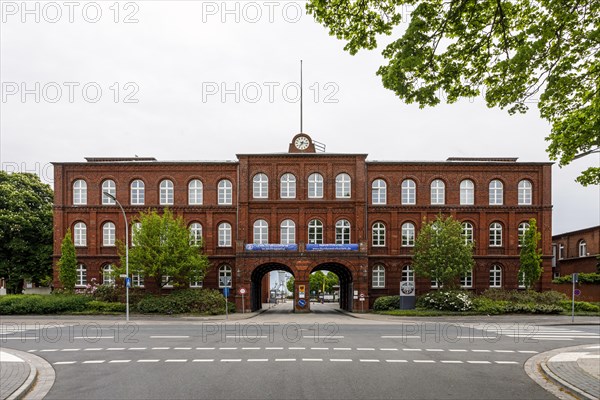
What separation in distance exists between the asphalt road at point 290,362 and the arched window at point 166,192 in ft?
60.8

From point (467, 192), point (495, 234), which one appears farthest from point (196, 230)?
point (495, 234)

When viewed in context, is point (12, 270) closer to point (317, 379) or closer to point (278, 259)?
point (278, 259)

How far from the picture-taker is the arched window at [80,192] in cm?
3803

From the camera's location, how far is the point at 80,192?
3806 centimetres

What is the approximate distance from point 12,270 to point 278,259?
23.7 metres

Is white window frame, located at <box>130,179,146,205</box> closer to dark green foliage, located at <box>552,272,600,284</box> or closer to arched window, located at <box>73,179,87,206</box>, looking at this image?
arched window, located at <box>73,179,87,206</box>

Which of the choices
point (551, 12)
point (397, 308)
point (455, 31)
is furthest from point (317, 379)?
point (397, 308)

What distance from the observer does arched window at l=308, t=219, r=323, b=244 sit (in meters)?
37.2

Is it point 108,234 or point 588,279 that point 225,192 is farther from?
point 588,279

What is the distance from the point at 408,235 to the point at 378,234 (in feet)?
8.06

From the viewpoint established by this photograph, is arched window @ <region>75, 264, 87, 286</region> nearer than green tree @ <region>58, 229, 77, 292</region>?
No

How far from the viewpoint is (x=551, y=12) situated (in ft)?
27.6

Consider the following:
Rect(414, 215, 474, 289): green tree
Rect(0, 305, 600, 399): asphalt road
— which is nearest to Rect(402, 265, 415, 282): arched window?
Rect(414, 215, 474, 289): green tree

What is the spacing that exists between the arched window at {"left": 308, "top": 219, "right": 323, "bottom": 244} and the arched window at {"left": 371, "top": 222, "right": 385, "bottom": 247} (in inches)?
170
